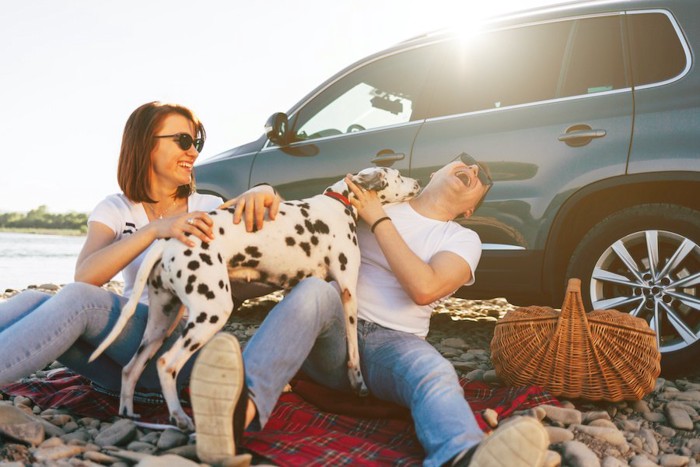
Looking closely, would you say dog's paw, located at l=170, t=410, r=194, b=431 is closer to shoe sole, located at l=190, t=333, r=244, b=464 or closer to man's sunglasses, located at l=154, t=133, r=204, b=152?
shoe sole, located at l=190, t=333, r=244, b=464

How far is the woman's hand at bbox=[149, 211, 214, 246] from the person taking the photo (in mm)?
2598

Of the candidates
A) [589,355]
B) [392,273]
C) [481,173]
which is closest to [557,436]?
[589,355]

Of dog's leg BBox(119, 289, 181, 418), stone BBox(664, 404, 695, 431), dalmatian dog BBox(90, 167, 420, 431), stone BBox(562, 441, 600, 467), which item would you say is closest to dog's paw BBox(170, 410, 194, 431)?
dalmatian dog BBox(90, 167, 420, 431)

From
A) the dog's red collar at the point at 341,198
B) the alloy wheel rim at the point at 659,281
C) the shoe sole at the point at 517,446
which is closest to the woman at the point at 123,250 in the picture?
the dog's red collar at the point at 341,198

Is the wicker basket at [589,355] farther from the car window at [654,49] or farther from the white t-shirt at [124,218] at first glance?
the white t-shirt at [124,218]

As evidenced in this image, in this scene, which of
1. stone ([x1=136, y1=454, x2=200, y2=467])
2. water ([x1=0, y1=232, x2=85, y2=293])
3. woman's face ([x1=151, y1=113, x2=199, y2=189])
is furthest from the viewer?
water ([x1=0, y1=232, x2=85, y2=293])

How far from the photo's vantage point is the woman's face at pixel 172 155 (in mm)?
3146

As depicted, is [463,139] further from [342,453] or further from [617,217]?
[342,453]

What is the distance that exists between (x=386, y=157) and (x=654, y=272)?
1.97 metres

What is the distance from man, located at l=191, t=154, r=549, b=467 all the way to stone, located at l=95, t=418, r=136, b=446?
24.2 inches

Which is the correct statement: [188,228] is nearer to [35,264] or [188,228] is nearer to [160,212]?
[160,212]

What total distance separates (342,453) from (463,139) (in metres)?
2.61

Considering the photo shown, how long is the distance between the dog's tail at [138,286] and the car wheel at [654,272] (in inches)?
105

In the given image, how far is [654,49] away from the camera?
3898mm
